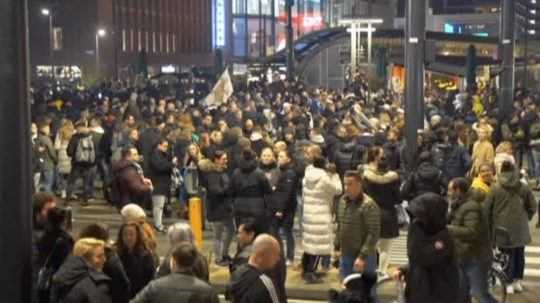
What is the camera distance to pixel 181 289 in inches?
271

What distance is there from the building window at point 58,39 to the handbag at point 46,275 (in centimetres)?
6474

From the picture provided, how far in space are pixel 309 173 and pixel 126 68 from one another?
6052 centimetres

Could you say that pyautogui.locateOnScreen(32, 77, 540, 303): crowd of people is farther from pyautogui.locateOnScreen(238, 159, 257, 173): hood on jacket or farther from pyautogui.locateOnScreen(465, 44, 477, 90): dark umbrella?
pyautogui.locateOnScreen(465, 44, 477, 90): dark umbrella

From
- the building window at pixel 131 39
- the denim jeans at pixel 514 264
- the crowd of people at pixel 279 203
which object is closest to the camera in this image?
the crowd of people at pixel 279 203

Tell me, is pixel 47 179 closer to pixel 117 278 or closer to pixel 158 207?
pixel 158 207

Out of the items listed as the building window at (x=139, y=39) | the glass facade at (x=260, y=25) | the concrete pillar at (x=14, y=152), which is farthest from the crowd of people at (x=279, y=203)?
the glass facade at (x=260, y=25)

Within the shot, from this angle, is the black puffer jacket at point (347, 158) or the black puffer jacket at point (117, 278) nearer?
the black puffer jacket at point (117, 278)

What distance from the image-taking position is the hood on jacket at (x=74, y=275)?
23.6 ft

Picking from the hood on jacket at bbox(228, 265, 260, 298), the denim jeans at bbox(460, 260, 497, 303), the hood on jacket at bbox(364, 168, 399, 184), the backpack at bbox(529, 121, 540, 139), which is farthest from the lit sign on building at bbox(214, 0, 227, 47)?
the hood on jacket at bbox(228, 265, 260, 298)

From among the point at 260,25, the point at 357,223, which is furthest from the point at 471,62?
the point at 260,25

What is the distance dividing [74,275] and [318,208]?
209 inches

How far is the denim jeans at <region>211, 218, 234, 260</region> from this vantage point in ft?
44.2

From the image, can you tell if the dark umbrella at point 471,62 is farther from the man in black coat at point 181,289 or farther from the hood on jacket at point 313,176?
the man in black coat at point 181,289

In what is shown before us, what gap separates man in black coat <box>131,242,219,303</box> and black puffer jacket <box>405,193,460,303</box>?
1.77m
